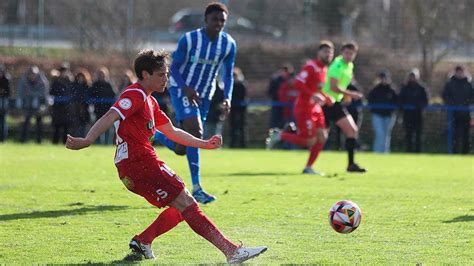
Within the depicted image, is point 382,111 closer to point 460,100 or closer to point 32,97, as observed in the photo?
point 460,100

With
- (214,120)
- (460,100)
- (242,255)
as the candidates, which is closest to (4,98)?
(214,120)

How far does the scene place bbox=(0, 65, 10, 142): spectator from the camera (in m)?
23.5

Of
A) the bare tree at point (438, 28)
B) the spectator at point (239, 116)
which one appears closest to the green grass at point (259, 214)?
the spectator at point (239, 116)

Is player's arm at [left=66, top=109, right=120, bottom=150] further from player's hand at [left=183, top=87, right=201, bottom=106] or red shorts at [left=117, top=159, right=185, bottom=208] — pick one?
player's hand at [left=183, top=87, right=201, bottom=106]

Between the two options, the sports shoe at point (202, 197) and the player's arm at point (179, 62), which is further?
the player's arm at point (179, 62)

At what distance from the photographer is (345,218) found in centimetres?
799

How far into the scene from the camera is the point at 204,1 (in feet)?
104

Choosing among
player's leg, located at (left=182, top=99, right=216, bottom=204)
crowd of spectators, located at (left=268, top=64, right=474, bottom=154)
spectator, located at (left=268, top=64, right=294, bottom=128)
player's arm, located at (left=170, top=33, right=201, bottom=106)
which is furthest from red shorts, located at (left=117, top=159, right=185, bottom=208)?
spectator, located at (left=268, top=64, right=294, bottom=128)

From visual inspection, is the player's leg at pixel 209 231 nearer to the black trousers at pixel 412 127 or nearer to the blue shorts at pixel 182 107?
the blue shorts at pixel 182 107

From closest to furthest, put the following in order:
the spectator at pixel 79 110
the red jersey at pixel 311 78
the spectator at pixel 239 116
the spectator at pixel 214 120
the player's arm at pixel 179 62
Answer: the player's arm at pixel 179 62
the red jersey at pixel 311 78
the spectator at pixel 79 110
the spectator at pixel 214 120
the spectator at pixel 239 116

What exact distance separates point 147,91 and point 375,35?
2281 centimetres

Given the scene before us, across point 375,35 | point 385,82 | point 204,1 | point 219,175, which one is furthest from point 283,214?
point 204,1

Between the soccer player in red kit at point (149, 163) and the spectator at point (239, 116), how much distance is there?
16.4 meters

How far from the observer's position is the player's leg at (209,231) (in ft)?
22.9
